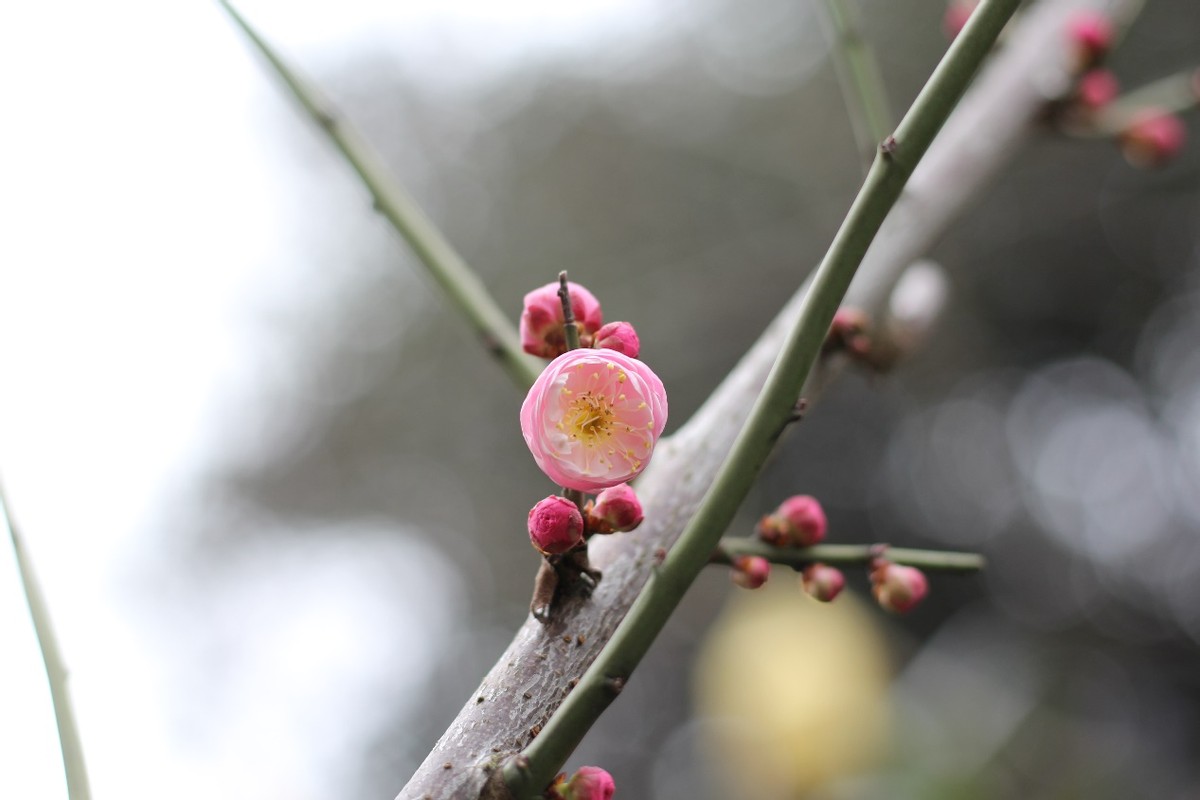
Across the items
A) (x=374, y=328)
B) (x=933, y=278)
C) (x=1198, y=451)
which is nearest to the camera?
(x=933, y=278)

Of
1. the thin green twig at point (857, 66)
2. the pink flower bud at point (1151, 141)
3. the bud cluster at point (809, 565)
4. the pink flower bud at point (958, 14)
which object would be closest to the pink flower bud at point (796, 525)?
the bud cluster at point (809, 565)

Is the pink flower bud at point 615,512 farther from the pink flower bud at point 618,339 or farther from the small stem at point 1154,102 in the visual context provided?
the small stem at point 1154,102

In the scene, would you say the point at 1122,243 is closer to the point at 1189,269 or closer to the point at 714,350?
the point at 1189,269

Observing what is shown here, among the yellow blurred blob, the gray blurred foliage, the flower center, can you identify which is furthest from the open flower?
the gray blurred foliage

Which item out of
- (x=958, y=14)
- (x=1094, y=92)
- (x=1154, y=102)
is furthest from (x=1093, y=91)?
(x=958, y=14)

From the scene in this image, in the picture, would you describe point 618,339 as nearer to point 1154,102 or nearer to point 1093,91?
point 1093,91

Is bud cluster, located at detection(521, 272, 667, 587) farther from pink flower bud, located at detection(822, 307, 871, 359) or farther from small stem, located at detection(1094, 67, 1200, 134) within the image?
small stem, located at detection(1094, 67, 1200, 134)

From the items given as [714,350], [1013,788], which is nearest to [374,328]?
[714,350]
